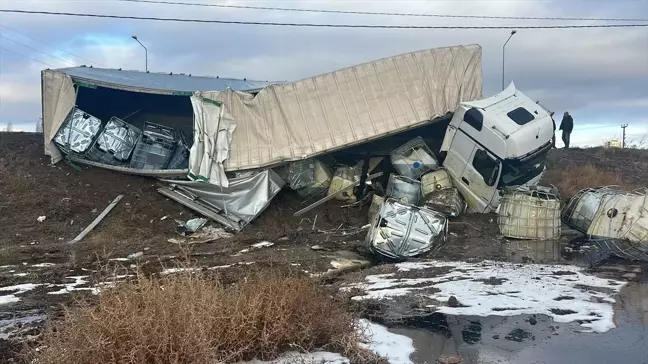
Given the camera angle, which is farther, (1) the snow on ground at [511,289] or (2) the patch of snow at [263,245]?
(2) the patch of snow at [263,245]

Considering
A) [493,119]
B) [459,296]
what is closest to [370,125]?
[493,119]

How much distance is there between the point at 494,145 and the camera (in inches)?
503

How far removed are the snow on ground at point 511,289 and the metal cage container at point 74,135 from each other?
963 cm

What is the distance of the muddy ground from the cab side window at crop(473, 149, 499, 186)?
94cm

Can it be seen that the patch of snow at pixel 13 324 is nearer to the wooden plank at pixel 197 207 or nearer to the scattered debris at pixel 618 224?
the wooden plank at pixel 197 207

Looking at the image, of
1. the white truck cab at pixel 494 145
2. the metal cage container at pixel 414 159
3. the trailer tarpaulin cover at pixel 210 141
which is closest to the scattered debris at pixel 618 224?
A: the white truck cab at pixel 494 145

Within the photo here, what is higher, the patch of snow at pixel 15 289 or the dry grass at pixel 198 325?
the dry grass at pixel 198 325

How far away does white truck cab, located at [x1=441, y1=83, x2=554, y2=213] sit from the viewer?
12734 mm

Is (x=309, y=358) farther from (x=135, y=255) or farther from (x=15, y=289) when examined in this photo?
(x=135, y=255)

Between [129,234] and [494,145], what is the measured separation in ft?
28.2

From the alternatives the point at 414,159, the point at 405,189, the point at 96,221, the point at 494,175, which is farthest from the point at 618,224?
the point at 96,221

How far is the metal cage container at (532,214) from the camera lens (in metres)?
11.4

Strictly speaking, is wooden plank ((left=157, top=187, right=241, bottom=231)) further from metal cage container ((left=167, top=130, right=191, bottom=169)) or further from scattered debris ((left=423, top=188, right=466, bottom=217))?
scattered debris ((left=423, top=188, right=466, bottom=217))

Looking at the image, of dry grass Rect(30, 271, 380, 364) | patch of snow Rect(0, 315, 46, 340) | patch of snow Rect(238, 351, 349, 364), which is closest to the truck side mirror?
dry grass Rect(30, 271, 380, 364)
